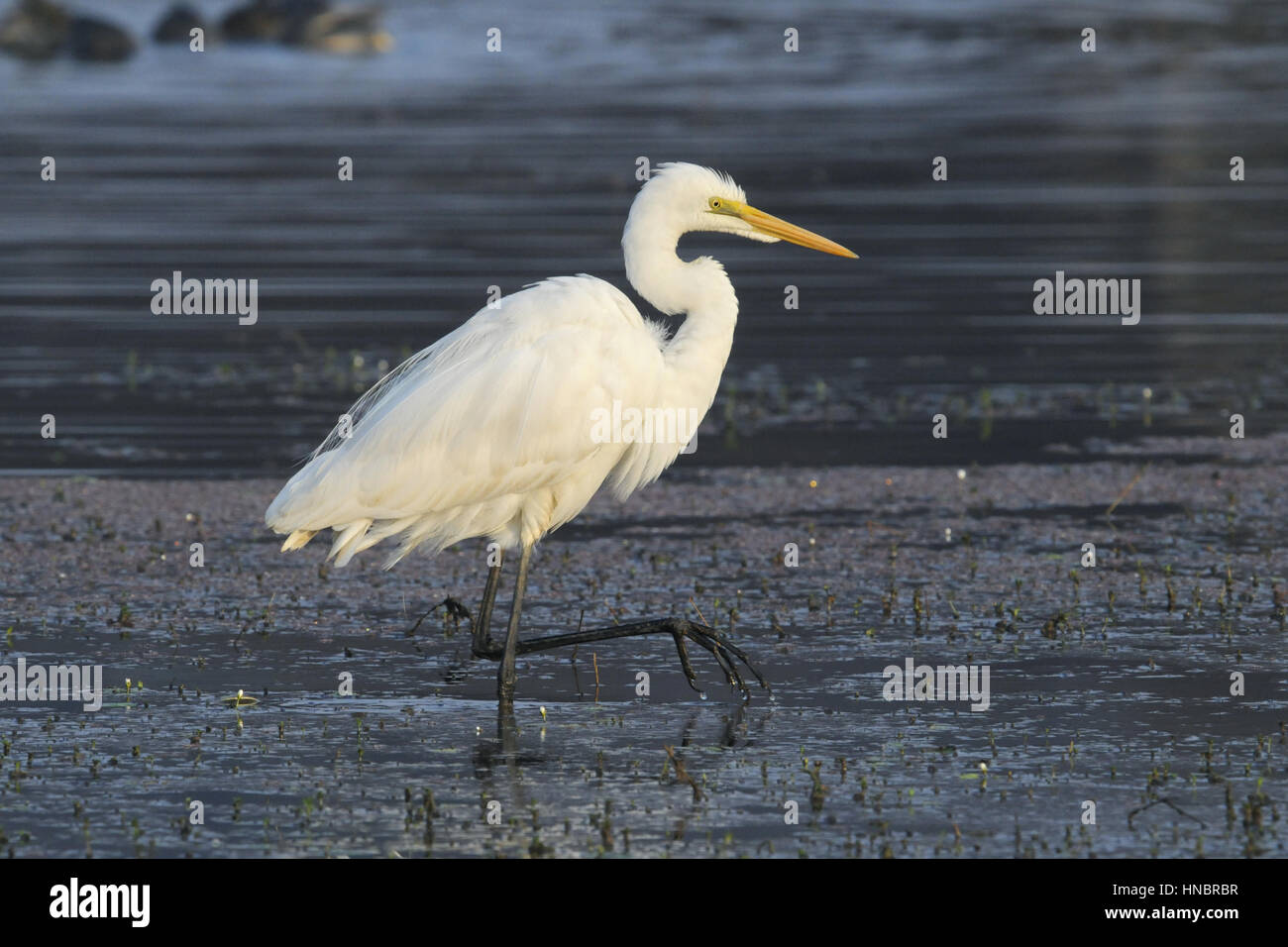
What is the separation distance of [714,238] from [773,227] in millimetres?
13026

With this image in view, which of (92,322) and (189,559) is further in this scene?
(92,322)

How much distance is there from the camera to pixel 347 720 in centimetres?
773

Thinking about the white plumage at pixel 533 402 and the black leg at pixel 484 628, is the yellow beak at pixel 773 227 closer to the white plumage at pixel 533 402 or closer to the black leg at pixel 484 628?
the white plumage at pixel 533 402

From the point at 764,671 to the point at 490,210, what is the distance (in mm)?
15420

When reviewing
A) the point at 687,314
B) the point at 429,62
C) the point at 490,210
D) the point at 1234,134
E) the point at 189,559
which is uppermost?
the point at 429,62

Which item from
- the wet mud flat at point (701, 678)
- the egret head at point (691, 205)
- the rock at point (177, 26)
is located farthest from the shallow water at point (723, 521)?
the rock at point (177, 26)

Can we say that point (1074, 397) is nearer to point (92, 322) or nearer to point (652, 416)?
point (652, 416)

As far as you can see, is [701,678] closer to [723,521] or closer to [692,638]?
[692,638]

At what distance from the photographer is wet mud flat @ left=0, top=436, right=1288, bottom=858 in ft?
21.4

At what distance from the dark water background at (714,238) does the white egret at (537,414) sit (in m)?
4.18

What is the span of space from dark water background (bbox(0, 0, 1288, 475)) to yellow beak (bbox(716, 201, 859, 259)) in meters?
3.76

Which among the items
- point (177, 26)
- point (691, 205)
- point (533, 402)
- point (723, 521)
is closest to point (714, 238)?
point (723, 521)

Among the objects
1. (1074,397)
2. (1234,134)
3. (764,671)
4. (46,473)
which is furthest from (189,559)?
(1234,134)

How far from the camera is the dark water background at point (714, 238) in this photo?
1408cm
